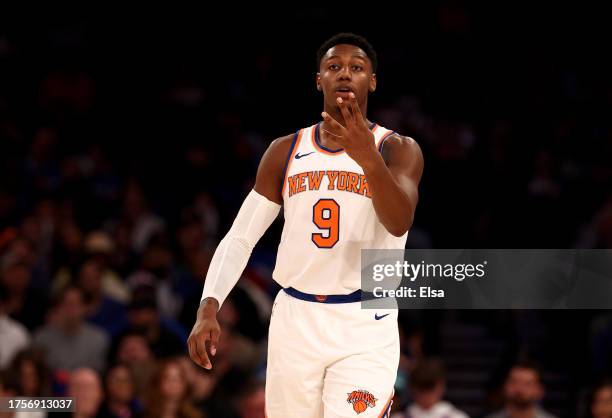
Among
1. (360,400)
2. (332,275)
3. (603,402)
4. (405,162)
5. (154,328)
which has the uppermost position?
(154,328)

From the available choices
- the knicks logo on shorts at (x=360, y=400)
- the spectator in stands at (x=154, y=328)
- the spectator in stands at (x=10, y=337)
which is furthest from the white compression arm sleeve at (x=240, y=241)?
the spectator in stands at (x=10, y=337)

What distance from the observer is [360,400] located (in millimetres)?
4180

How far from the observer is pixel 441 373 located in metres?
7.39

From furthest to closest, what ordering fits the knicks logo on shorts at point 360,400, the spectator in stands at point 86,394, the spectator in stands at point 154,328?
1. the spectator in stands at point 154,328
2. the spectator in stands at point 86,394
3. the knicks logo on shorts at point 360,400

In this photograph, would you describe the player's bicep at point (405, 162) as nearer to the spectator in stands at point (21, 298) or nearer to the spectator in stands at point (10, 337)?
the spectator in stands at point (10, 337)

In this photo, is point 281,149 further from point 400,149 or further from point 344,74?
point 400,149

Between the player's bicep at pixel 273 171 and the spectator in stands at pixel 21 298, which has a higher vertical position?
the spectator in stands at pixel 21 298

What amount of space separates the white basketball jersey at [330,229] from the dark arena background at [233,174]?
9.23 feet

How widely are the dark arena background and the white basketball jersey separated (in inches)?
111

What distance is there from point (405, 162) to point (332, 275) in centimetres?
56

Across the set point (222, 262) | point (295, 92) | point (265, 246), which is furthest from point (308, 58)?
point (222, 262)

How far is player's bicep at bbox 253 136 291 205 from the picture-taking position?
182 inches

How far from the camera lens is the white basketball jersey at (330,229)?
436cm

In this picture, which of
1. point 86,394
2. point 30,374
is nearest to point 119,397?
point 86,394
